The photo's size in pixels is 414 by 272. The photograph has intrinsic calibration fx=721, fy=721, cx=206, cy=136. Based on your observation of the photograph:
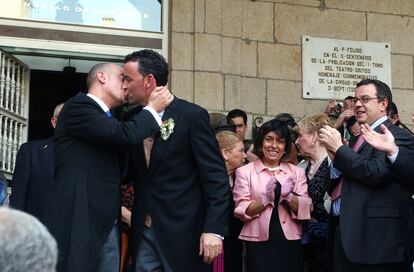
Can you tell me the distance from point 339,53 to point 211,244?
460 centimetres

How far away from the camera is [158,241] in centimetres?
419

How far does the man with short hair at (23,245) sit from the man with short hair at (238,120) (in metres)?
5.01

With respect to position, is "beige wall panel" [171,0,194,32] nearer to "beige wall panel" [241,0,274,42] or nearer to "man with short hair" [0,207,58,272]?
"beige wall panel" [241,0,274,42]

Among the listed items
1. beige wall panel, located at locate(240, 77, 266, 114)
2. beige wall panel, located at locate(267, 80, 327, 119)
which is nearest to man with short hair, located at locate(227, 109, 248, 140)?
beige wall panel, located at locate(240, 77, 266, 114)

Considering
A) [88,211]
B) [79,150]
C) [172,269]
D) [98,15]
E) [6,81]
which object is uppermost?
[98,15]

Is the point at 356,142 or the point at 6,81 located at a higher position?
the point at 6,81

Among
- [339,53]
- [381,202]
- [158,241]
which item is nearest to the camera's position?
[158,241]

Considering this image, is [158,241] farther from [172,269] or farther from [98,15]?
[98,15]

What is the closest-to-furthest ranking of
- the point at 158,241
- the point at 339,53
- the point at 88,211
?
the point at 88,211 < the point at 158,241 < the point at 339,53

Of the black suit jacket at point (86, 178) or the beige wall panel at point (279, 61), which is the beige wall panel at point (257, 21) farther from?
the black suit jacket at point (86, 178)

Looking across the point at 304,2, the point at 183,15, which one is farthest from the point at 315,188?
the point at 304,2

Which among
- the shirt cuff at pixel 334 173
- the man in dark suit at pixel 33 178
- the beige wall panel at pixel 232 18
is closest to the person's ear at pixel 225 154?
the shirt cuff at pixel 334 173

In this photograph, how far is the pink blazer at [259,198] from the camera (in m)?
5.42

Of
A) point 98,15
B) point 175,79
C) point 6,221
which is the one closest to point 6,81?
point 98,15
